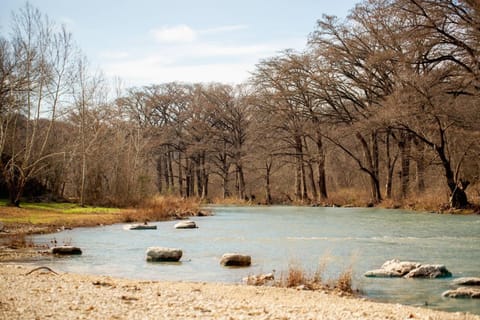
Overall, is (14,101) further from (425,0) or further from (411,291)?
(411,291)

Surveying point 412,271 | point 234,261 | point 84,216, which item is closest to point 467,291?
point 412,271

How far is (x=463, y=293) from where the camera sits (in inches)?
454

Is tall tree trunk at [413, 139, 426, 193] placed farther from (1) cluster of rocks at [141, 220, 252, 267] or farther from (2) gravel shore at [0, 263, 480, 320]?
(2) gravel shore at [0, 263, 480, 320]

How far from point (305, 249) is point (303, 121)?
33.3 metres

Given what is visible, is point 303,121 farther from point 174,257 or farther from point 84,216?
point 174,257

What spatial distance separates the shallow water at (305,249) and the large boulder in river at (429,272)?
1.39 ft

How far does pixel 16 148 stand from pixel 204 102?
2693 centimetres

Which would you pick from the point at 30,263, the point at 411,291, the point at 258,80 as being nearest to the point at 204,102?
the point at 258,80

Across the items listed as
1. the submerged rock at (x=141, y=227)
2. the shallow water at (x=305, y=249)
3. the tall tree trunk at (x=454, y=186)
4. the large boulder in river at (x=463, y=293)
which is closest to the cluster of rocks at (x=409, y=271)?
the shallow water at (x=305, y=249)

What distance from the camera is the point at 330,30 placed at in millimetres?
45906

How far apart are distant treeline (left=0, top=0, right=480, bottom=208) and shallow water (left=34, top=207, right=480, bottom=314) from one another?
720 cm

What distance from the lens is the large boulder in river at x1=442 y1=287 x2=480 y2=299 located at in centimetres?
1145

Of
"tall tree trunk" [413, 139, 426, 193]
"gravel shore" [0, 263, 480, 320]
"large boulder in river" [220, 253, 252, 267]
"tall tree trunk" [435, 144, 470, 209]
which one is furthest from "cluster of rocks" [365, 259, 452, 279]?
"tall tree trunk" [413, 139, 426, 193]

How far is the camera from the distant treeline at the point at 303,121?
34656 mm
